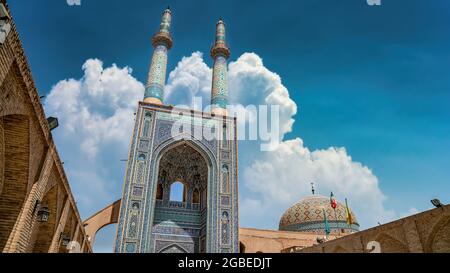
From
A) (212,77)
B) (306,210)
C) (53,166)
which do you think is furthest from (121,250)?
(306,210)

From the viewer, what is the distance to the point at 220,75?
62.7 feet

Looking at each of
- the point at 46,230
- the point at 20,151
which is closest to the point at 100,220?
the point at 46,230

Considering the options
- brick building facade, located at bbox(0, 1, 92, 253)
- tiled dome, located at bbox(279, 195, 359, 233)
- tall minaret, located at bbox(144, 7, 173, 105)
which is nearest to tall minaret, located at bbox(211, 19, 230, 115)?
tall minaret, located at bbox(144, 7, 173, 105)

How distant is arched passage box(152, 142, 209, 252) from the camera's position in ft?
50.2

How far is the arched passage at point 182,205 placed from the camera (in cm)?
1529

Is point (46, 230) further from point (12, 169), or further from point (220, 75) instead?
point (220, 75)

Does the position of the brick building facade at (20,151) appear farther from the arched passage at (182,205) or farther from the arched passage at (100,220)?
the arched passage at (100,220)

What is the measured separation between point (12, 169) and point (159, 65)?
1365 centimetres

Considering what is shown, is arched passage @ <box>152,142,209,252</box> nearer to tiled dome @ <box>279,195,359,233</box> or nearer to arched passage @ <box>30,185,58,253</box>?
arched passage @ <box>30,185,58,253</box>

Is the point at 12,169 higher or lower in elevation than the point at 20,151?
lower

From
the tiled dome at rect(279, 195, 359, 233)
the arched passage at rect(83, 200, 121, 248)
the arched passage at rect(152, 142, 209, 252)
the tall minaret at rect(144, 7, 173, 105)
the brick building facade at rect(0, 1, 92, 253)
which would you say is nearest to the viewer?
the brick building facade at rect(0, 1, 92, 253)

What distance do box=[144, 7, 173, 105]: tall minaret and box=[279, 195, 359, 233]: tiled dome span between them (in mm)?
12718

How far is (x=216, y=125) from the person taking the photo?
17.2m

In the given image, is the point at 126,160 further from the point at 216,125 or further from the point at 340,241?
the point at 340,241
